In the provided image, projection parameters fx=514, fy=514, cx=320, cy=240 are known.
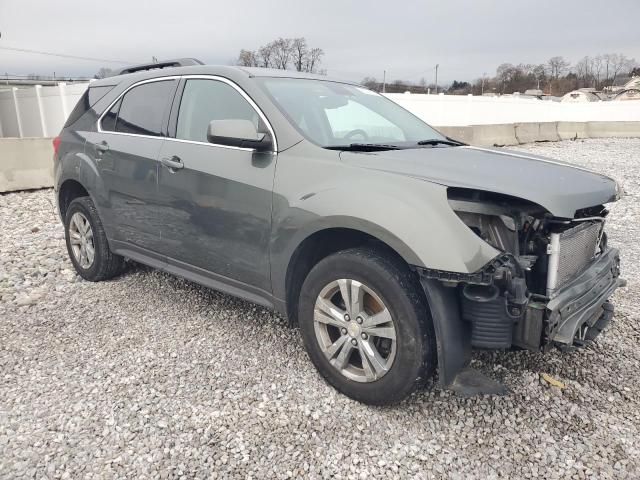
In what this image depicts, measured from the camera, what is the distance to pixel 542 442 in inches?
102

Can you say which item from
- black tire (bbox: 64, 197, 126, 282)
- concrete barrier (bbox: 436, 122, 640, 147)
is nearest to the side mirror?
black tire (bbox: 64, 197, 126, 282)

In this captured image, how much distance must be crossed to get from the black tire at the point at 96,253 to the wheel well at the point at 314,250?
7.30 ft

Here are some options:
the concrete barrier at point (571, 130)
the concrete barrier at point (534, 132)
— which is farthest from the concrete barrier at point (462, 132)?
the concrete barrier at point (571, 130)

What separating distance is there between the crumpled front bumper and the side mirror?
5.99ft

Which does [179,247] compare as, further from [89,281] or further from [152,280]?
[89,281]

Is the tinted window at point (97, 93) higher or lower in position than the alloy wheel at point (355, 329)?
higher

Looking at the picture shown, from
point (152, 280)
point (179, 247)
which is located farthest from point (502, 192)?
point (152, 280)

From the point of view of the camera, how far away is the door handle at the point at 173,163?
3.57m

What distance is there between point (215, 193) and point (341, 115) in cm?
104

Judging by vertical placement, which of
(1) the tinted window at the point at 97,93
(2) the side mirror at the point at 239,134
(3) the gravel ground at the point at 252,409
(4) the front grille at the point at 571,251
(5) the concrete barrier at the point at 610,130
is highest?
(1) the tinted window at the point at 97,93

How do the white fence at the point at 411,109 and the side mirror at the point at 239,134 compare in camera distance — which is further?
the white fence at the point at 411,109

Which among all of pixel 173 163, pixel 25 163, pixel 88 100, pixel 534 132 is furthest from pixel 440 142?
pixel 534 132

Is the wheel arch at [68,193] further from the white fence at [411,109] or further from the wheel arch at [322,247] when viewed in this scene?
the white fence at [411,109]

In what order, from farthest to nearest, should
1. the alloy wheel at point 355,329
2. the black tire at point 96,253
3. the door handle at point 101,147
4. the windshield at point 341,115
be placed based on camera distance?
the black tire at point 96,253 → the door handle at point 101,147 → the windshield at point 341,115 → the alloy wheel at point 355,329
